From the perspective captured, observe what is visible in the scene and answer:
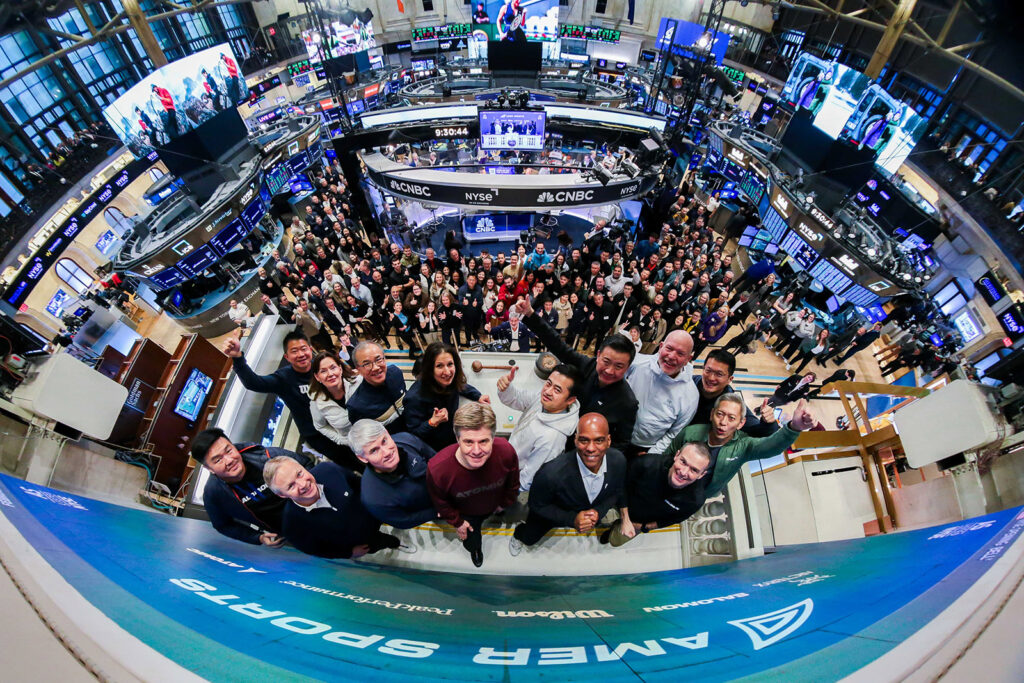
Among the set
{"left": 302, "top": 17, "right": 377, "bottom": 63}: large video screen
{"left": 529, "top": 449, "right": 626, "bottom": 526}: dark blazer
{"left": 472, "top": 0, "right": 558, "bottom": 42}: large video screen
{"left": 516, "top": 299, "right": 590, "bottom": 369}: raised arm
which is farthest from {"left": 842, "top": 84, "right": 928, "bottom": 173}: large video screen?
{"left": 302, "top": 17, "right": 377, "bottom": 63}: large video screen

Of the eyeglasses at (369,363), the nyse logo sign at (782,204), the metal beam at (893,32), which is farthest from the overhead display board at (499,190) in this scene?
the metal beam at (893,32)

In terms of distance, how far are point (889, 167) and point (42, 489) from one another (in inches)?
604

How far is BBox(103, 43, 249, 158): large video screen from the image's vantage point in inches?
371

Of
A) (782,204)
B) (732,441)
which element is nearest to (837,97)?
(782,204)

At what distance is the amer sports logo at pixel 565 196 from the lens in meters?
8.99

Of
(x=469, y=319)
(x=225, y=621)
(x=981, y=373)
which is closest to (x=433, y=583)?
(x=225, y=621)

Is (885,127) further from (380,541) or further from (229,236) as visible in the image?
(229,236)

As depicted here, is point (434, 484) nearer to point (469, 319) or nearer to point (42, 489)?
point (42, 489)

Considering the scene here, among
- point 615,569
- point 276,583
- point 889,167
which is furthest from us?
point 889,167

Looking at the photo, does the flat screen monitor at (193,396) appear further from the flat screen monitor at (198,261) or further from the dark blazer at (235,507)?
the dark blazer at (235,507)

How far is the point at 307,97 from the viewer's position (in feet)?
69.4

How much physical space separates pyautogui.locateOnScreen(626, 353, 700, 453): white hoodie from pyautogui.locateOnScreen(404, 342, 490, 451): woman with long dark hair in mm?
→ 1452

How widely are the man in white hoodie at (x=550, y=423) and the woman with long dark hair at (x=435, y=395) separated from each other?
1.60 feet

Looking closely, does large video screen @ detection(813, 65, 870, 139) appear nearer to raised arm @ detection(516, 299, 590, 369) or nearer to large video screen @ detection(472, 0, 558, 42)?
large video screen @ detection(472, 0, 558, 42)
